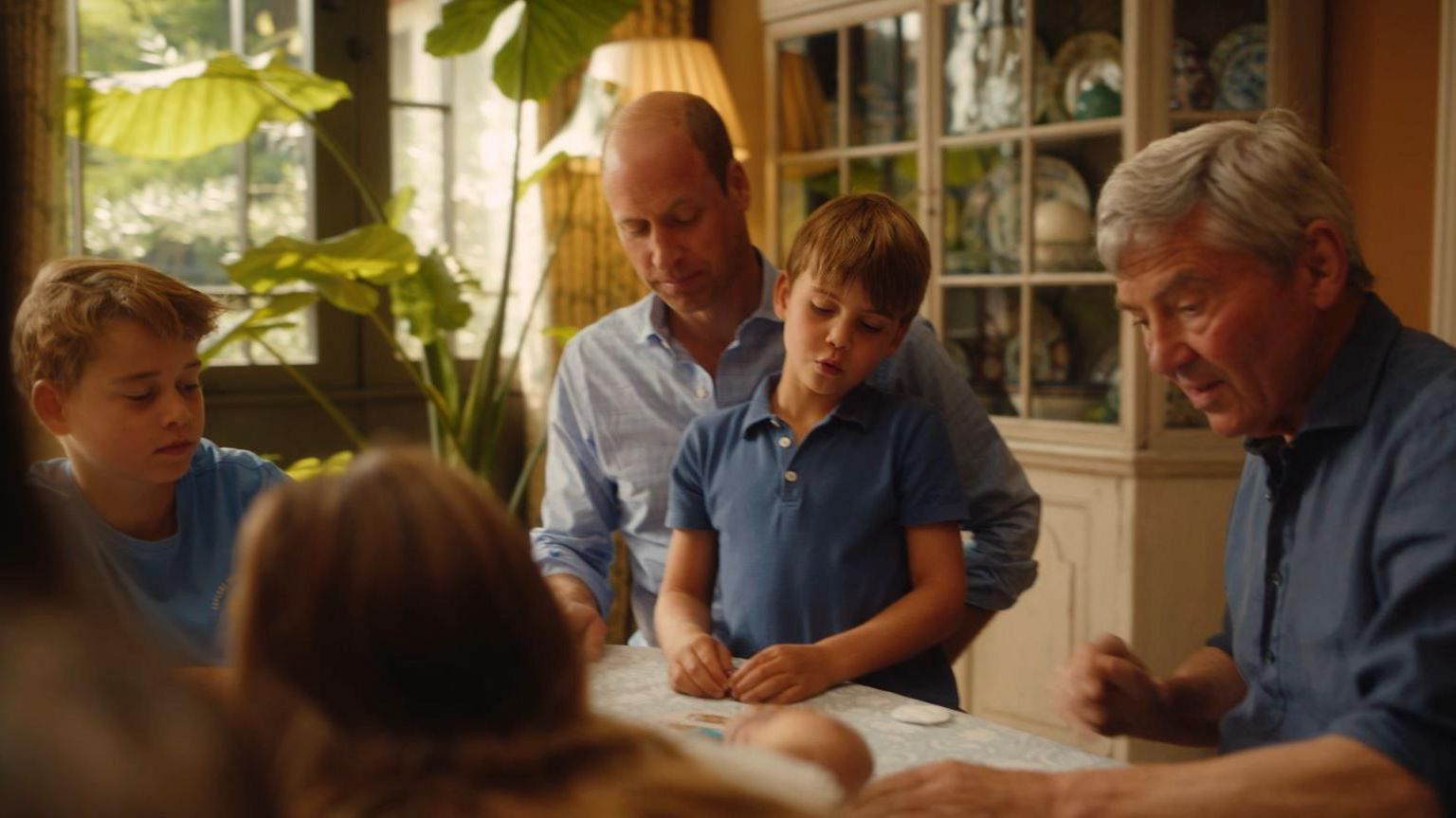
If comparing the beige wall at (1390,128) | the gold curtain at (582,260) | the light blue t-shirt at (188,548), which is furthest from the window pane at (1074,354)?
the light blue t-shirt at (188,548)

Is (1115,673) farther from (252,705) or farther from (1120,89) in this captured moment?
(1120,89)

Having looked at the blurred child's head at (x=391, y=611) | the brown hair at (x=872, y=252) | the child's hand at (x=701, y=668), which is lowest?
the child's hand at (x=701, y=668)

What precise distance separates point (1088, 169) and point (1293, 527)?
2212mm

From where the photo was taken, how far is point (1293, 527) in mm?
1312

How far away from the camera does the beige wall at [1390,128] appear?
3088mm

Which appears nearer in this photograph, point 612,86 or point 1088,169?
point 1088,169

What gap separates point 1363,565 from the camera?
3.82ft

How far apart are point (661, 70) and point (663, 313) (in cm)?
179

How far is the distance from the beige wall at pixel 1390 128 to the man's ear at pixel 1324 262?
6.72 ft

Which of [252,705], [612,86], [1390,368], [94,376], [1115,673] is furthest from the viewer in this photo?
[612,86]

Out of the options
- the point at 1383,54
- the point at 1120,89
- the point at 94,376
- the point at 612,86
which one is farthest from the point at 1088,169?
the point at 94,376

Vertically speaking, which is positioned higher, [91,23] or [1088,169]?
[91,23]

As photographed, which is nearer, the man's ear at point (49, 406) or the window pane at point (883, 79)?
the man's ear at point (49, 406)

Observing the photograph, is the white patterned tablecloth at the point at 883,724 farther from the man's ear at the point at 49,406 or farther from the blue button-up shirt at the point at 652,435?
the man's ear at the point at 49,406
